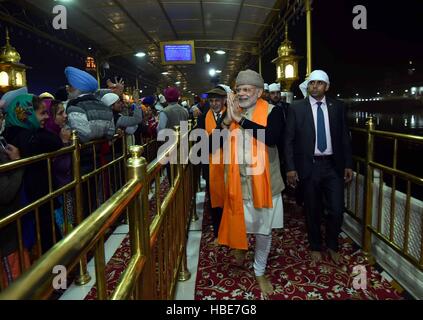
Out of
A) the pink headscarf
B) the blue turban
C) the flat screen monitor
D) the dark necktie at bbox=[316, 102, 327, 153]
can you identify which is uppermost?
the flat screen monitor

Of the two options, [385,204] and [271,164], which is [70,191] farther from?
[385,204]

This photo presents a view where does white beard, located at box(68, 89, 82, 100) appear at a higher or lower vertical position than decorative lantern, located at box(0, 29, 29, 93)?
lower

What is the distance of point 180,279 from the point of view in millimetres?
3334

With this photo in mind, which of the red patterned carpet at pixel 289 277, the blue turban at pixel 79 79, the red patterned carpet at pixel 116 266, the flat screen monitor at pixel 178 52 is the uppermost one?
the flat screen monitor at pixel 178 52

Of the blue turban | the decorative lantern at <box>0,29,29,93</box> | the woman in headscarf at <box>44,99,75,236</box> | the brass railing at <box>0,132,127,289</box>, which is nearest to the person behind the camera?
the brass railing at <box>0,132,127,289</box>

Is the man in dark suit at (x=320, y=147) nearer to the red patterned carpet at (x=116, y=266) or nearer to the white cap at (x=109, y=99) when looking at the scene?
the red patterned carpet at (x=116, y=266)

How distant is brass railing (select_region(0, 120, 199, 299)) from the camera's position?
728 millimetres

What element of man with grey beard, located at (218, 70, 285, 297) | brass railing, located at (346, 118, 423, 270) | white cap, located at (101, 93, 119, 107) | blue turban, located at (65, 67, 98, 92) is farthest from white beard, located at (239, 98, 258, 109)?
white cap, located at (101, 93, 119, 107)

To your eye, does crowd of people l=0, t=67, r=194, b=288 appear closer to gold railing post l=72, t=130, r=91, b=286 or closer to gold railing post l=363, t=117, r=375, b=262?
gold railing post l=72, t=130, r=91, b=286

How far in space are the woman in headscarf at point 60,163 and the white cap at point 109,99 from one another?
130 centimetres

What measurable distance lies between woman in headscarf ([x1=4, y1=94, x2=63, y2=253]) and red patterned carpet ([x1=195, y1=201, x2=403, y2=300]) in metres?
1.47

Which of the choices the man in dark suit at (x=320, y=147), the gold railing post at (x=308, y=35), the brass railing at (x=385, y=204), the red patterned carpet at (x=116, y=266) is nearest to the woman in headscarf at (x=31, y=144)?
the red patterned carpet at (x=116, y=266)

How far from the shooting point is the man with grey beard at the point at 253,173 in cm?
297

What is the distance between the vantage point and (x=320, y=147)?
3.56 metres
